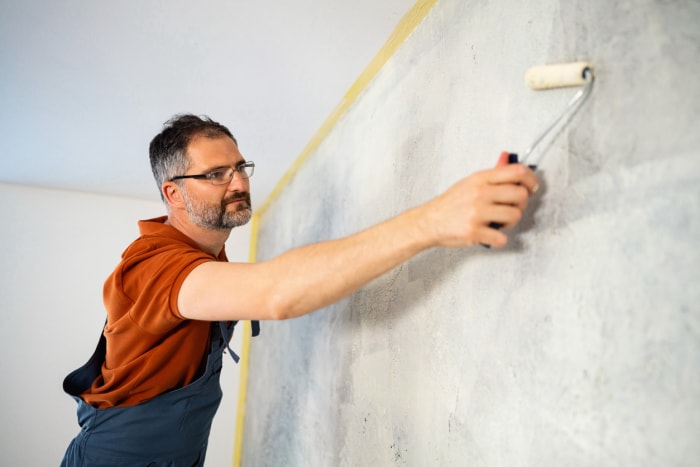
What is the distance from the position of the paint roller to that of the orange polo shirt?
77cm

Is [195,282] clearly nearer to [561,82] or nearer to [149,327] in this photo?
[149,327]

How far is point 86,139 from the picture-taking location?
2305 millimetres

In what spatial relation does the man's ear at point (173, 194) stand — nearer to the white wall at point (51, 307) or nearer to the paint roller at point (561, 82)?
the paint roller at point (561, 82)

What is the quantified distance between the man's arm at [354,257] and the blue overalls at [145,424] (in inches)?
16.9

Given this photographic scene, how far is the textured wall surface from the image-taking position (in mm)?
545

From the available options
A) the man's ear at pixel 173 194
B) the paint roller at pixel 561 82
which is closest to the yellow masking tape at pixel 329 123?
the paint roller at pixel 561 82

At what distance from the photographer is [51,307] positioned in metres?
3.12

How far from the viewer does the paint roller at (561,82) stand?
2.19 ft

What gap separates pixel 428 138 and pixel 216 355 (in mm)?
989

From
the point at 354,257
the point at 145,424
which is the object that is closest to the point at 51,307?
the point at 145,424

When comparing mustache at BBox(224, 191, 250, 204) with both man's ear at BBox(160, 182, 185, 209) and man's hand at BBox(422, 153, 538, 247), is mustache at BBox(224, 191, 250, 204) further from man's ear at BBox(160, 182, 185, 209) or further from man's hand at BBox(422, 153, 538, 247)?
man's hand at BBox(422, 153, 538, 247)

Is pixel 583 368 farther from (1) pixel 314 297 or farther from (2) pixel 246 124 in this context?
(2) pixel 246 124

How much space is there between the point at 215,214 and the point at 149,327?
1.41 ft

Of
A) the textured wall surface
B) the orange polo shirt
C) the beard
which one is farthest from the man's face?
the textured wall surface
